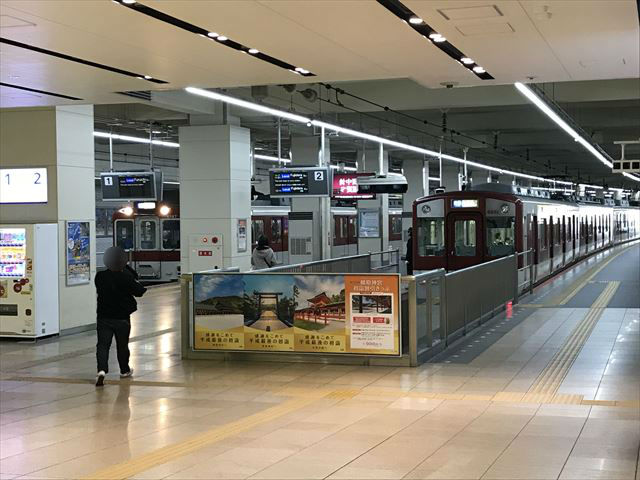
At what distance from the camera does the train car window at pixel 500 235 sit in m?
20.5

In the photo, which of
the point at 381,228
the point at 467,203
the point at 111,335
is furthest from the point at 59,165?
the point at 381,228

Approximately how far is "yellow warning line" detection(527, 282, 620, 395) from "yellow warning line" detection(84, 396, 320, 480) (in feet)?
8.03

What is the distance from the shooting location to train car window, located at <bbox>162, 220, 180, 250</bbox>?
27656 mm

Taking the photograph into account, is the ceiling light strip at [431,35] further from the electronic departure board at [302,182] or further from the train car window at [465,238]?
the train car window at [465,238]

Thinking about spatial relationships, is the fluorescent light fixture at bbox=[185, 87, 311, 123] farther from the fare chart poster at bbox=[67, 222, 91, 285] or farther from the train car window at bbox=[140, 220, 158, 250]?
the train car window at bbox=[140, 220, 158, 250]

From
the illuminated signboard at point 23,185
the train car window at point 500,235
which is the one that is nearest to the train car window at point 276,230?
the train car window at point 500,235

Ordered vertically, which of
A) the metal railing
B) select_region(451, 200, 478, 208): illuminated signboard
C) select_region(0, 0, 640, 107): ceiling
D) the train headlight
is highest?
select_region(0, 0, 640, 107): ceiling

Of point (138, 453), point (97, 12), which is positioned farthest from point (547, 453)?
point (97, 12)

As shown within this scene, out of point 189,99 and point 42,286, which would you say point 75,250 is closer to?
point 42,286

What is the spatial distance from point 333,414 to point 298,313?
3.00m

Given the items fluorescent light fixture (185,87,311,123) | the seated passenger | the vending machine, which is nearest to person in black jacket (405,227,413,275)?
the seated passenger

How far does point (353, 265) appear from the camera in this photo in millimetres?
17656

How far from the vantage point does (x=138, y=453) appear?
6723mm

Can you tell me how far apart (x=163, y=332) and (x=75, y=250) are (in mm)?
1926
